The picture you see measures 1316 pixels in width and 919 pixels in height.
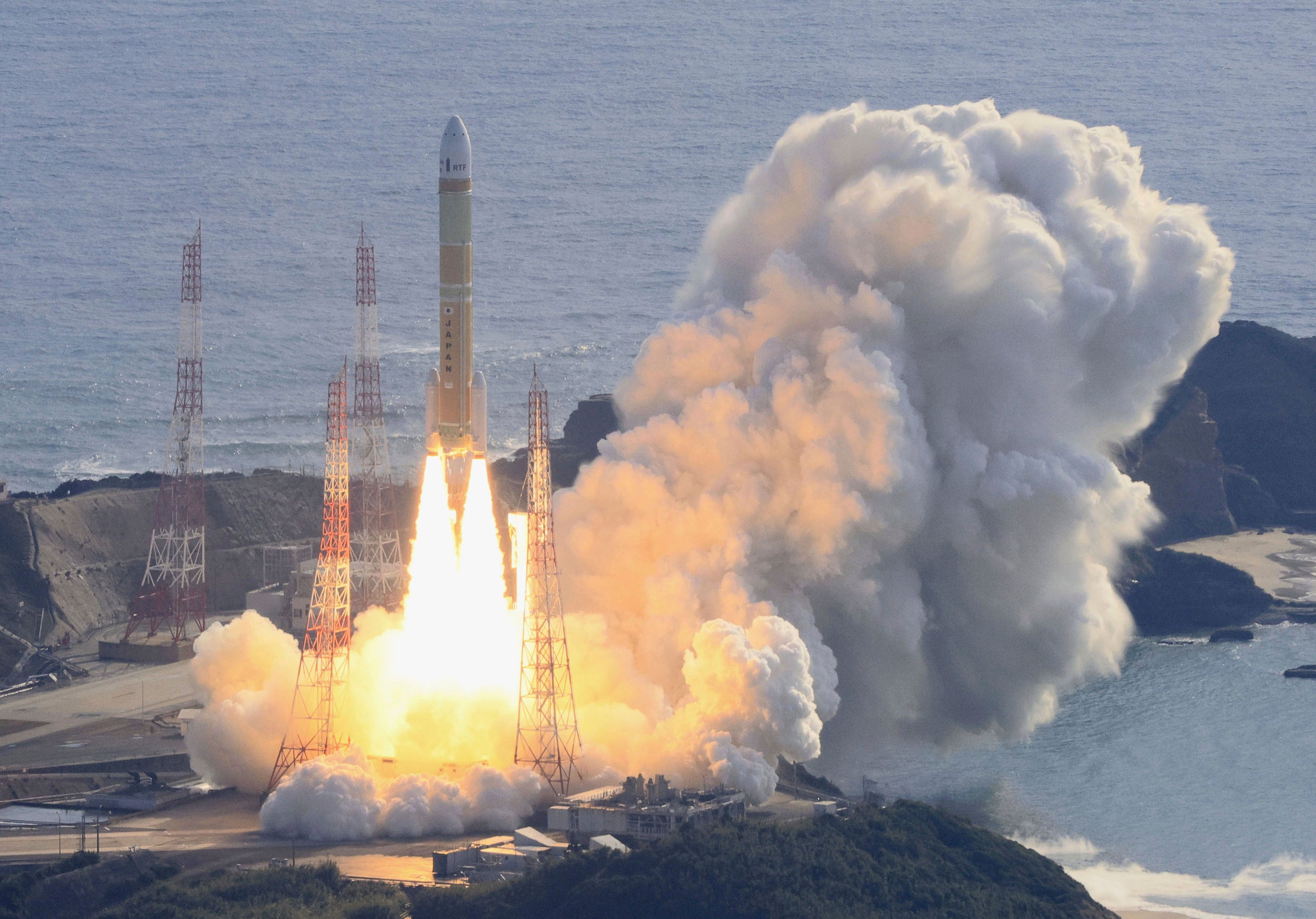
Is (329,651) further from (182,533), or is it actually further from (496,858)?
(182,533)

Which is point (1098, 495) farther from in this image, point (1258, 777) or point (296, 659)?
point (296, 659)

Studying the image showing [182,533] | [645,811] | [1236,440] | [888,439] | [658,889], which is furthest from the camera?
[1236,440]

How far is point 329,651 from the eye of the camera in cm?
7856

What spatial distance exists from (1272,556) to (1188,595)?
11153 mm

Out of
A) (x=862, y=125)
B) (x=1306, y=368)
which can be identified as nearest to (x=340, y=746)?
(x=862, y=125)

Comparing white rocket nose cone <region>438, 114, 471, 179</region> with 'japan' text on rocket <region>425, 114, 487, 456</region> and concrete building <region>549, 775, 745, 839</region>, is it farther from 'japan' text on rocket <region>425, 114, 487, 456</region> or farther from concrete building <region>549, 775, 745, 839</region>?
concrete building <region>549, 775, 745, 839</region>

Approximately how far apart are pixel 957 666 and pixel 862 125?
16.7 meters

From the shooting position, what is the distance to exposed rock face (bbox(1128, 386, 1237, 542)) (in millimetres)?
129250

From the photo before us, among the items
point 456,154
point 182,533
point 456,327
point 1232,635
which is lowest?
point 1232,635

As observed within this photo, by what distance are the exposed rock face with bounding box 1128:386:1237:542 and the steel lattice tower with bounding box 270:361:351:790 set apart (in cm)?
5743

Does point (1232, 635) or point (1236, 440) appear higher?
point (1236, 440)

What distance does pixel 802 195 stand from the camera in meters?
86.2

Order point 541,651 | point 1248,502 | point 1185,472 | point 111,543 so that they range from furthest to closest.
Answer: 1. point 1248,502
2. point 1185,472
3. point 111,543
4. point 541,651

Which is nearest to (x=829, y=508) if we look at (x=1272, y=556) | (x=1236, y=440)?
(x=1272, y=556)
